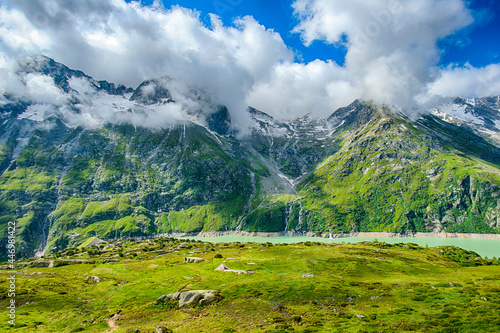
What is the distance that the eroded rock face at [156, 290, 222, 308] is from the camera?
40375mm

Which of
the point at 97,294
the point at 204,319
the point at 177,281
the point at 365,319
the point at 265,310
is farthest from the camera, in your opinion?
the point at 177,281

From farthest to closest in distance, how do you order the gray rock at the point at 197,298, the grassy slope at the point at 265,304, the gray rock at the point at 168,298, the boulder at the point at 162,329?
the gray rock at the point at 168,298 < the gray rock at the point at 197,298 < the grassy slope at the point at 265,304 < the boulder at the point at 162,329

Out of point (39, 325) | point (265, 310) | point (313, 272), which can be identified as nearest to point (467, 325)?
point (265, 310)

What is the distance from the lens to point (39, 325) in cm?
3581

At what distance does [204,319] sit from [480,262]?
104 m

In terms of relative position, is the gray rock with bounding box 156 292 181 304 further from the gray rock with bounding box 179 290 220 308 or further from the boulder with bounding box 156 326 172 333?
the boulder with bounding box 156 326 172 333

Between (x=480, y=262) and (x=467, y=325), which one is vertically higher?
(x=467, y=325)

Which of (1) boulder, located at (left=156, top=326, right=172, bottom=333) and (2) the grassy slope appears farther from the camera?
(2) the grassy slope

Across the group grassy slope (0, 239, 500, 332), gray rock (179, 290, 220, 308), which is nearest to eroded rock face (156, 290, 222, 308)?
gray rock (179, 290, 220, 308)

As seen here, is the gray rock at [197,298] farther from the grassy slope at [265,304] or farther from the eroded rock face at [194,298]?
the grassy slope at [265,304]

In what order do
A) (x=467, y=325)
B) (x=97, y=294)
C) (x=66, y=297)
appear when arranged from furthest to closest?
(x=97, y=294) → (x=66, y=297) → (x=467, y=325)

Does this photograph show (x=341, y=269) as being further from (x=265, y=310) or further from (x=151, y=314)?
(x=151, y=314)

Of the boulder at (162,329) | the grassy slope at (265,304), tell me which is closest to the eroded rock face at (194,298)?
the grassy slope at (265,304)

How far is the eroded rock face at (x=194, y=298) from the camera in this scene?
40.4 metres
